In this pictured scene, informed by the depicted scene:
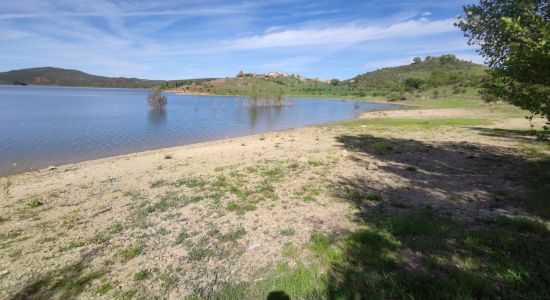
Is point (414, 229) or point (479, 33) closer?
point (414, 229)

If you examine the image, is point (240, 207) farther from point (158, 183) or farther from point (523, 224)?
point (523, 224)

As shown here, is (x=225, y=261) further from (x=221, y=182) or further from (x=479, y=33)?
(x=479, y=33)

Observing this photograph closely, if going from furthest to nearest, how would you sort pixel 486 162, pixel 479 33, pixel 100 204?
1. pixel 486 162
2. pixel 479 33
3. pixel 100 204

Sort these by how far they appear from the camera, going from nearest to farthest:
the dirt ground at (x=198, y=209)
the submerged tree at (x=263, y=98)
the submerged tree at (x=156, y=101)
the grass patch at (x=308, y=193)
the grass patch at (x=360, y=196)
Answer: the dirt ground at (x=198, y=209) < the grass patch at (x=360, y=196) < the grass patch at (x=308, y=193) < the submerged tree at (x=156, y=101) < the submerged tree at (x=263, y=98)

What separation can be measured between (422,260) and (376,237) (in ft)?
2.94

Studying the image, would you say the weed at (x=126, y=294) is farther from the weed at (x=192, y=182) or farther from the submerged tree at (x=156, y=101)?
the submerged tree at (x=156, y=101)

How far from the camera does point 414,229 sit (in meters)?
5.29

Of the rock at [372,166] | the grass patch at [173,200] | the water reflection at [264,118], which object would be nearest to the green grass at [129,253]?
the grass patch at [173,200]

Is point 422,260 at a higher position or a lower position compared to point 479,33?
lower

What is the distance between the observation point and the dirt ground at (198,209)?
446 centimetres

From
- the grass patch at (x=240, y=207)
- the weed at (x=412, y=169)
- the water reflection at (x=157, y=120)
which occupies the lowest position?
the water reflection at (x=157, y=120)

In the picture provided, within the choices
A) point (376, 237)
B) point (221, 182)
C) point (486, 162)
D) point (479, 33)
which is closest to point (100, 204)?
point (221, 182)

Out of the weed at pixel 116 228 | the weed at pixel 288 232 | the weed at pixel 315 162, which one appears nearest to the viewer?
the weed at pixel 288 232

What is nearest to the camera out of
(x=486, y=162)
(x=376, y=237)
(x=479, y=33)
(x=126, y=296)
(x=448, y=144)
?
(x=126, y=296)
